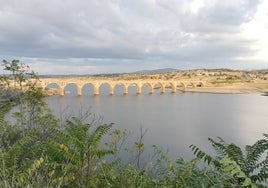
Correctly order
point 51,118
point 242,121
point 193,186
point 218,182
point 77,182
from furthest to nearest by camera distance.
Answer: point 242,121, point 51,118, point 77,182, point 193,186, point 218,182

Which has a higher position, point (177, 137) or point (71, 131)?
point (71, 131)

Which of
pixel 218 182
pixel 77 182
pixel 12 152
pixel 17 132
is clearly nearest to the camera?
pixel 218 182

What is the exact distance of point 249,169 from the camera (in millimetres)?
6031

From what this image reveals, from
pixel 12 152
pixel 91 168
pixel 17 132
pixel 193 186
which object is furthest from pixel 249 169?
pixel 17 132

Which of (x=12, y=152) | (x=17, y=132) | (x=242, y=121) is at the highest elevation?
(x=12, y=152)

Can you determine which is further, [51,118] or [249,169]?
[51,118]

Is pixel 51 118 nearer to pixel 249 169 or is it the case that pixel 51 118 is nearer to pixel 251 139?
pixel 249 169

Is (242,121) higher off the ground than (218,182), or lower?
lower

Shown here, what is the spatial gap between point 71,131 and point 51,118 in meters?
6.42

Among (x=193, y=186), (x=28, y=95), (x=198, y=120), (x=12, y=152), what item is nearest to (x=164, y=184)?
(x=193, y=186)

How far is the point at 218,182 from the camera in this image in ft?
A: 15.3

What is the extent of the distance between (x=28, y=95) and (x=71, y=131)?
863 centimetres

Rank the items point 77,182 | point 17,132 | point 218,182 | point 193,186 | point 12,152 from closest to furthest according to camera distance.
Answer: point 218,182, point 193,186, point 77,182, point 12,152, point 17,132

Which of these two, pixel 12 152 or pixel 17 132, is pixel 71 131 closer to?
pixel 12 152
